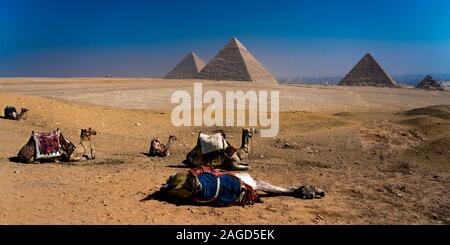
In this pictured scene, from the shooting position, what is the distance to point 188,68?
3506 inches

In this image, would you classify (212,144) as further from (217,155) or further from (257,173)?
(257,173)

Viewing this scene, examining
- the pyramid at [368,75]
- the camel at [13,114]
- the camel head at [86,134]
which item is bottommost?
the camel head at [86,134]

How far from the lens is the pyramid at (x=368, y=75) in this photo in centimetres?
7219

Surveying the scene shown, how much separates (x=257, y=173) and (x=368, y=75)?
231ft

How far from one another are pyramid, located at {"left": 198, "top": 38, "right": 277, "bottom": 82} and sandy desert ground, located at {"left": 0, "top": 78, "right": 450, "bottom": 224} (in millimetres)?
56836

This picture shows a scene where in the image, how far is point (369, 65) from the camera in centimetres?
7588

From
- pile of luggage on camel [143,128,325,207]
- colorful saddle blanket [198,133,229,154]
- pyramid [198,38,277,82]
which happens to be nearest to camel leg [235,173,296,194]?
pile of luggage on camel [143,128,325,207]

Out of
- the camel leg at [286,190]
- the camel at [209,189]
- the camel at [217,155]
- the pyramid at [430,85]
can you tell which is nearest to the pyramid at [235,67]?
the pyramid at [430,85]

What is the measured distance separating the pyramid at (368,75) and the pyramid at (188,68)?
27.1 meters

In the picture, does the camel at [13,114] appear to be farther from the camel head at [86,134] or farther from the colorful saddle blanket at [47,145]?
the colorful saddle blanket at [47,145]

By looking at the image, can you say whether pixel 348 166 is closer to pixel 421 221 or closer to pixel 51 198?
pixel 421 221

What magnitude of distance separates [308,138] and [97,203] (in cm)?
821

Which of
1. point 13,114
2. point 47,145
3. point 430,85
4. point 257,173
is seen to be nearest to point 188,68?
point 430,85
